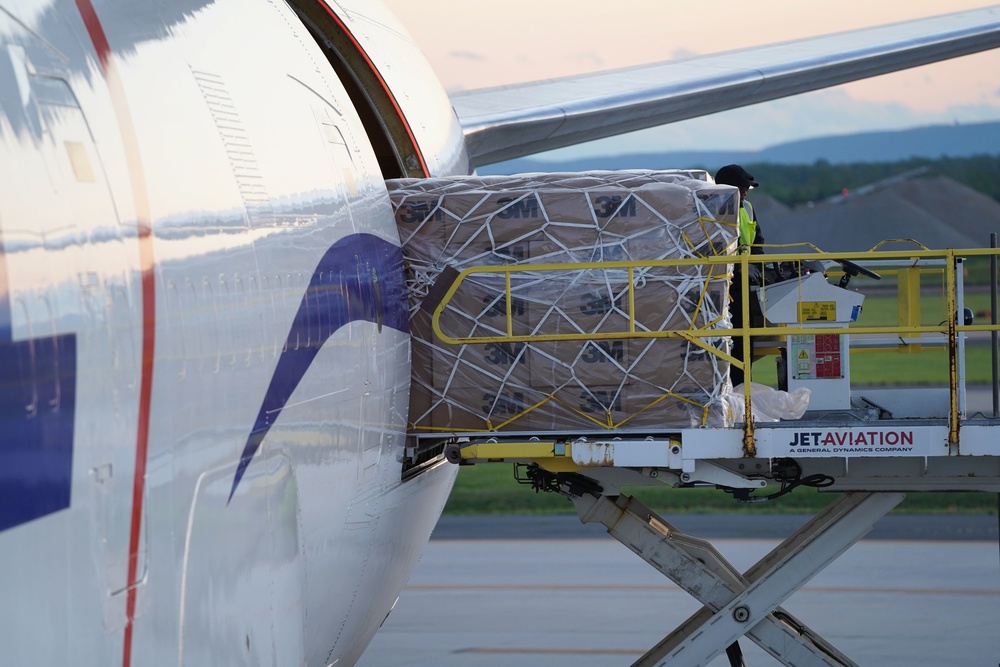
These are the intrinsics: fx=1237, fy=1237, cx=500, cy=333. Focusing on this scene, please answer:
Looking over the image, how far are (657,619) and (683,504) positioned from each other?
7.23 meters

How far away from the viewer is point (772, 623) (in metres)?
8.73

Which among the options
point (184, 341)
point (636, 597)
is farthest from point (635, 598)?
point (184, 341)

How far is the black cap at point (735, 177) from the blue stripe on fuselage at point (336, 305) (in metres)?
3.17

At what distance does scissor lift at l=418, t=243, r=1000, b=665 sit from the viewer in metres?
7.04

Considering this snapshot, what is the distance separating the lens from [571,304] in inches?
275

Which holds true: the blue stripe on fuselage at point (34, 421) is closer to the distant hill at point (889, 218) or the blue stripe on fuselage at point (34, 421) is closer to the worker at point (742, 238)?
the worker at point (742, 238)

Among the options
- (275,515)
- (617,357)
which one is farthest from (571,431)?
(275,515)

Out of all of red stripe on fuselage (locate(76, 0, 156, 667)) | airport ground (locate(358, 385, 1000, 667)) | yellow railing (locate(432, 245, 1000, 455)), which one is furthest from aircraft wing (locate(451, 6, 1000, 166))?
red stripe on fuselage (locate(76, 0, 156, 667))

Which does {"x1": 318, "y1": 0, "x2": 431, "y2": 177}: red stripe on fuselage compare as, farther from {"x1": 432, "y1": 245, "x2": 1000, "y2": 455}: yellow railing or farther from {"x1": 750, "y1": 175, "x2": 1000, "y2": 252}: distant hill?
{"x1": 750, "y1": 175, "x2": 1000, "y2": 252}: distant hill

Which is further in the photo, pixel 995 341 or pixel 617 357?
pixel 995 341

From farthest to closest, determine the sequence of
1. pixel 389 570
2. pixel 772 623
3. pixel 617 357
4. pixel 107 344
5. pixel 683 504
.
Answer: pixel 683 504, pixel 772 623, pixel 389 570, pixel 617 357, pixel 107 344

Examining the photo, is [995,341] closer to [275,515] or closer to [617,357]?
[617,357]

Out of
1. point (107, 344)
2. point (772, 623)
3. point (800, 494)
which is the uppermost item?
point (107, 344)

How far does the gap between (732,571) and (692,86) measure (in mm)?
5396
